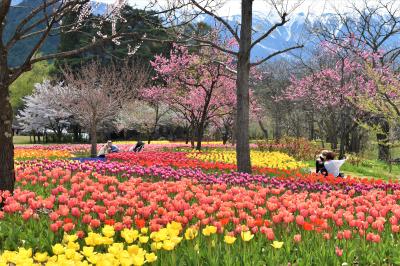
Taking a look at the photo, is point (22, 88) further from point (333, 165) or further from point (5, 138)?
point (5, 138)

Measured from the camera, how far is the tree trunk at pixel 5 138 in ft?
22.8

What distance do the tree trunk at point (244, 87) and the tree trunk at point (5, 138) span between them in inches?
251

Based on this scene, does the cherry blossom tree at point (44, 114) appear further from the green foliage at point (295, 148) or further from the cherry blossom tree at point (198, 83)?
the green foliage at point (295, 148)

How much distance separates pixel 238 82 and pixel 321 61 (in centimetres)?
2372

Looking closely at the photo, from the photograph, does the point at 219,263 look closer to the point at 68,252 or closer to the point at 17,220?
the point at 68,252

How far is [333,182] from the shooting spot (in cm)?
985

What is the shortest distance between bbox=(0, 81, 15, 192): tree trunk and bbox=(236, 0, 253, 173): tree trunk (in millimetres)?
6379

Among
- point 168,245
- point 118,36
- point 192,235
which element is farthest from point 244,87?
point 168,245

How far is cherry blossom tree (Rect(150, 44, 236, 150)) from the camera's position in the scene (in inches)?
952

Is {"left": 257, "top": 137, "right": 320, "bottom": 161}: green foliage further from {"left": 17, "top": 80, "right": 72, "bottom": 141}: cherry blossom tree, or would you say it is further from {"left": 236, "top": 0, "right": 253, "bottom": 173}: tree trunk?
{"left": 17, "top": 80, "right": 72, "bottom": 141}: cherry blossom tree

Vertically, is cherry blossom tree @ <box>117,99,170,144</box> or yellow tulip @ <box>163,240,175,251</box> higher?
cherry blossom tree @ <box>117,99,170,144</box>

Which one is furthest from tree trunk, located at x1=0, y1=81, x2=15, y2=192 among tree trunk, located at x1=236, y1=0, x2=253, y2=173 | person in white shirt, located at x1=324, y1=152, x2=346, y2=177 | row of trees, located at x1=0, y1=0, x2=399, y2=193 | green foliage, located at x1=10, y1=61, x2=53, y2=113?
green foliage, located at x1=10, y1=61, x2=53, y2=113

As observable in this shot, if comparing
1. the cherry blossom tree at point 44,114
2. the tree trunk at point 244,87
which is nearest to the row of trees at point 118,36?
the tree trunk at point 244,87

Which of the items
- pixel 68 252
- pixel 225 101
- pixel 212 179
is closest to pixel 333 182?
pixel 212 179
